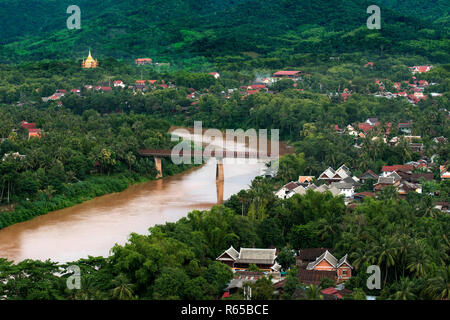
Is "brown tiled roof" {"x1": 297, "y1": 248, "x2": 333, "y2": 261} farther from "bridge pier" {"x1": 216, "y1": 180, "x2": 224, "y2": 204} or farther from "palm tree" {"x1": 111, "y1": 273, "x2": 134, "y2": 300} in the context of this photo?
"bridge pier" {"x1": 216, "y1": 180, "x2": 224, "y2": 204}

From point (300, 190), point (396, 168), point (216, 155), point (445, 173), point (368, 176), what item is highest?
point (216, 155)

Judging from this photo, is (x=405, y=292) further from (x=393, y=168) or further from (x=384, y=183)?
(x=393, y=168)

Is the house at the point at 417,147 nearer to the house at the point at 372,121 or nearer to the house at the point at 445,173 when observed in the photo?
the house at the point at 445,173

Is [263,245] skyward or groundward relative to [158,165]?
groundward

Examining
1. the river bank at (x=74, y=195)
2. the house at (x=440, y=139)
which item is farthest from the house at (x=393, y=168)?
the river bank at (x=74, y=195)

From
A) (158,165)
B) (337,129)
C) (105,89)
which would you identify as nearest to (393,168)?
(337,129)

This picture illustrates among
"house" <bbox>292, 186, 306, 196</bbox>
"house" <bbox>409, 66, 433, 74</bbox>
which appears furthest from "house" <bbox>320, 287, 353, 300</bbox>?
"house" <bbox>409, 66, 433, 74</bbox>

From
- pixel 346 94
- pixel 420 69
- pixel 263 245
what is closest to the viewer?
pixel 263 245
